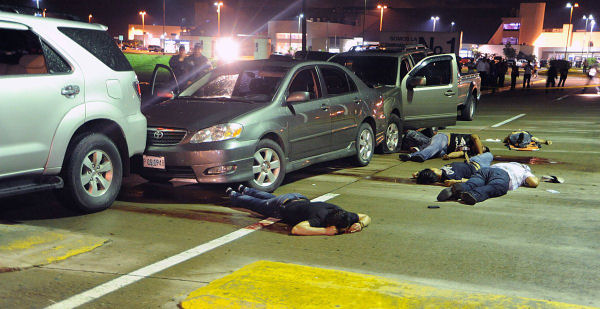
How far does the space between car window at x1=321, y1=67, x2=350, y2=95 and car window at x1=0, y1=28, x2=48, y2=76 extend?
4.18 metres

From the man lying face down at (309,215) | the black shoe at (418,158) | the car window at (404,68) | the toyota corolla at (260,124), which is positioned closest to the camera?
the man lying face down at (309,215)

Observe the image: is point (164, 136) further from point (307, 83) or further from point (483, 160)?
point (483, 160)

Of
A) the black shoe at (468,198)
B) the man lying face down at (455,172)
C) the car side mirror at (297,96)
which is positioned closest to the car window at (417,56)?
the man lying face down at (455,172)

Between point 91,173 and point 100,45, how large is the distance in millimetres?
1405

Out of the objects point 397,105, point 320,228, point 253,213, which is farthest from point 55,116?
point 397,105

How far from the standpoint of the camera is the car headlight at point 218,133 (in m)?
7.45

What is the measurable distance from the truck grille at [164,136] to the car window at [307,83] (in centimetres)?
185

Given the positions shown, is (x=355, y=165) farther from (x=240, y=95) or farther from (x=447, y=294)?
(x=447, y=294)

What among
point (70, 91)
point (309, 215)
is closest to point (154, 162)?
point (70, 91)

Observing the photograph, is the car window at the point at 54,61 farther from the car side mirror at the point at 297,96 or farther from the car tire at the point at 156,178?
the car side mirror at the point at 297,96

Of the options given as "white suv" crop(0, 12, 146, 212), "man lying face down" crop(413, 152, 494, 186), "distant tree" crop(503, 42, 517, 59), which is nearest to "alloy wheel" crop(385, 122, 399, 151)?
"man lying face down" crop(413, 152, 494, 186)

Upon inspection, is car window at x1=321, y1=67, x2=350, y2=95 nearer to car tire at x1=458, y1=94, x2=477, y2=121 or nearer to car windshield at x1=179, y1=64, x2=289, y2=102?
car windshield at x1=179, y1=64, x2=289, y2=102

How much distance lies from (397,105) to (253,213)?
17.1 feet

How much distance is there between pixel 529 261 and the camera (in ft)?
17.4
